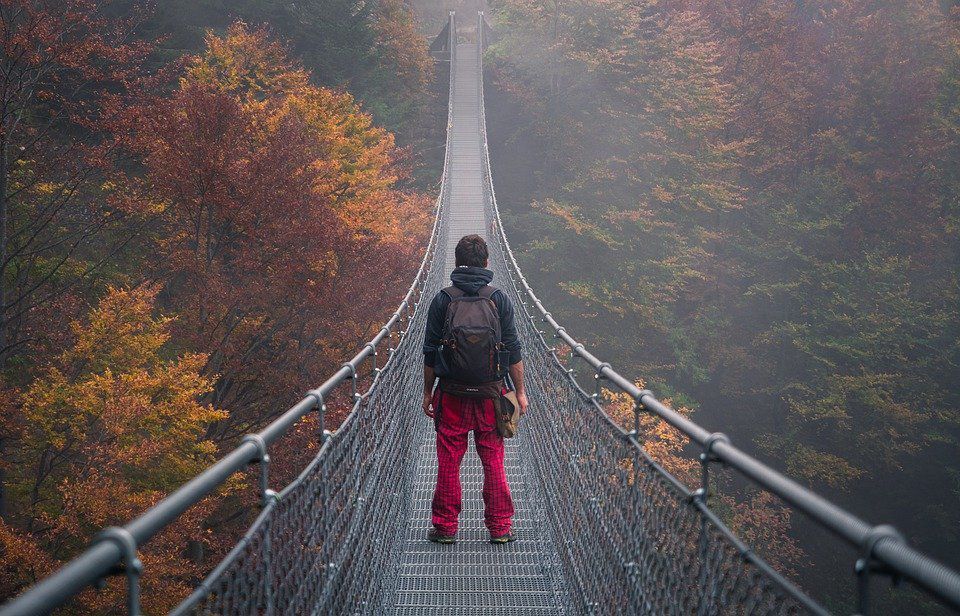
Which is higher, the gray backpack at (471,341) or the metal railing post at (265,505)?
the gray backpack at (471,341)

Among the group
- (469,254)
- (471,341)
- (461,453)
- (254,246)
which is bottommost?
(461,453)

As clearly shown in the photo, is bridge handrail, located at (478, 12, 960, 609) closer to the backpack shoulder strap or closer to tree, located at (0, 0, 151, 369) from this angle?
the backpack shoulder strap

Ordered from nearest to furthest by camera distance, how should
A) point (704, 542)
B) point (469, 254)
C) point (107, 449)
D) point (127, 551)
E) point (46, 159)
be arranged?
point (127, 551)
point (704, 542)
point (469, 254)
point (107, 449)
point (46, 159)

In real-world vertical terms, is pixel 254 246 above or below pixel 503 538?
above

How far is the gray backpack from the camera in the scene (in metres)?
2.64

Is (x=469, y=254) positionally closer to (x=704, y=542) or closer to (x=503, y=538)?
(x=503, y=538)

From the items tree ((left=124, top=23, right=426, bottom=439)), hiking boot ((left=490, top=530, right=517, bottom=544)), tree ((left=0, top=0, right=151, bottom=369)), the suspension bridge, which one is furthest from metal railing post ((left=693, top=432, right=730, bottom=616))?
tree ((left=124, top=23, right=426, bottom=439))

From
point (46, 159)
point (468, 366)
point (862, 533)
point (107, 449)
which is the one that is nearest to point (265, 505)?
point (862, 533)

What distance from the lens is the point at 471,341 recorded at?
2.64m

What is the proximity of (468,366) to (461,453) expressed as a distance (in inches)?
16.2

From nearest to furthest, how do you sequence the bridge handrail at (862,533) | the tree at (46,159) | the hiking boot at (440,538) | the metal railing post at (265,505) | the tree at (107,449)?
the bridge handrail at (862,533)
the metal railing post at (265,505)
the hiking boot at (440,538)
the tree at (107,449)
the tree at (46,159)

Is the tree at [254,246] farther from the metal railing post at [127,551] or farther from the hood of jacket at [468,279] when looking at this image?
the metal railing post at [127,551]

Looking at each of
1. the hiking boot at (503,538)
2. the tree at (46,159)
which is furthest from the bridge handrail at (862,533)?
the tree at (46,159)

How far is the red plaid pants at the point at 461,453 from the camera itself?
282 cm
